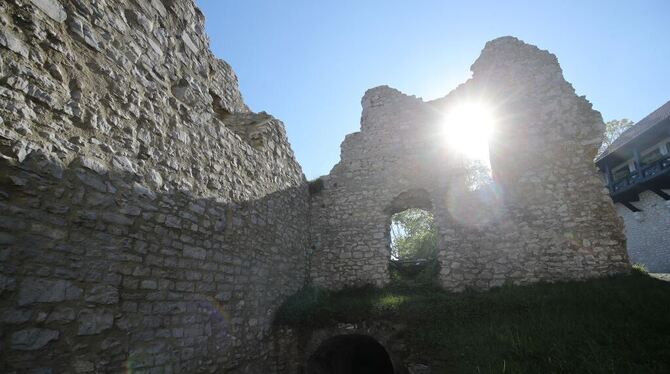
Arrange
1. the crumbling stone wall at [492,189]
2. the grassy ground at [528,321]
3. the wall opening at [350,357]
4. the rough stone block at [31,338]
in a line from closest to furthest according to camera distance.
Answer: the rough stone block at [31,338], the grassy ground at [528,321], the wall opening at [350,357], the crumbling stone wall at [492,189]

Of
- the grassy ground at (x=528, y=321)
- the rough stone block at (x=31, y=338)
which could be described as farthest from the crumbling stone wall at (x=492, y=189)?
the rough stone block at (x=31, y=338)

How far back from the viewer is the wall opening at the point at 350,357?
7319mm

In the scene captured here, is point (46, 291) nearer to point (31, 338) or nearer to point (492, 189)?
point (31, 338)

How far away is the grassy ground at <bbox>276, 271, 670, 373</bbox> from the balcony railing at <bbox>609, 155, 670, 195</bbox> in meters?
11.8

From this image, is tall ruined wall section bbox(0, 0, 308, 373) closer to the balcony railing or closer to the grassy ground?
the grassy ground

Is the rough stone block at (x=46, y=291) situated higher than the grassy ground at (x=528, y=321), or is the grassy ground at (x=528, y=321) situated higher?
the rough stone block at (x=46, y=291)

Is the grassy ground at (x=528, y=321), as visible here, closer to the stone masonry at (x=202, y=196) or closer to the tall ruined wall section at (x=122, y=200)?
the stone masonry at (x=202, y=196)

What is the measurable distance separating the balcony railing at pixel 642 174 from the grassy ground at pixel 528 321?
1184cm

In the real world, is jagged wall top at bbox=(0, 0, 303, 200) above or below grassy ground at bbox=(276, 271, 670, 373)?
above

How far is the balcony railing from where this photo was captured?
50.6 feet

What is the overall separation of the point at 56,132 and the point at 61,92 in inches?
16.1

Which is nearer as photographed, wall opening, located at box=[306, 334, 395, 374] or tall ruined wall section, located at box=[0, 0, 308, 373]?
tall ruined wall section, located at box=[0, 0, 308, 373]

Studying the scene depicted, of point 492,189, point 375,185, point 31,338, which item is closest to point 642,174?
point 492,189

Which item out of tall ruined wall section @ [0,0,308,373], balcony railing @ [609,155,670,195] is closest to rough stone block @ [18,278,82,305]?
tall ruined wall section @ [0,0,308,373]
